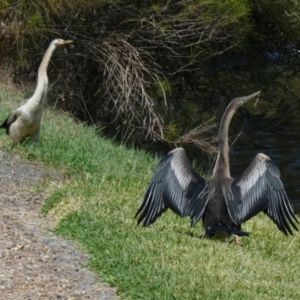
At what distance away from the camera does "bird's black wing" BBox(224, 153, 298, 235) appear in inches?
313

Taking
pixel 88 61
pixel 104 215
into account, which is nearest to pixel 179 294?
pixel 104 215

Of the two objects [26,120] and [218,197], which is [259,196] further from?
[26,120]

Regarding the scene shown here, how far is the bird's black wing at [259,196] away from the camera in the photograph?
795 cm

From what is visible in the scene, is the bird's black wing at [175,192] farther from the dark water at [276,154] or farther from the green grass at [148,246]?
the dark water at [276,154]

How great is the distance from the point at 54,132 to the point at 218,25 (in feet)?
12.2

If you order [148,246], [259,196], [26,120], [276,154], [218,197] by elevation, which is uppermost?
[259,196]

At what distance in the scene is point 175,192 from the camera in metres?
8.13

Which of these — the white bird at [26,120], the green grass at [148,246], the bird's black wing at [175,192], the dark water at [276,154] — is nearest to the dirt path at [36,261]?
the green grass at [148,246]

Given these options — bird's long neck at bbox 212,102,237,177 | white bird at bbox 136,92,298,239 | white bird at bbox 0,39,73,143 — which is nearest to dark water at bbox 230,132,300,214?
white bird at bbox 0,39,73,143

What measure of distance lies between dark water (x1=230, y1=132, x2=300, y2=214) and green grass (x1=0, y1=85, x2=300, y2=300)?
25.0ft

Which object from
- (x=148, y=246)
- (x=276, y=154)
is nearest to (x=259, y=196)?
(x=148, y=246)

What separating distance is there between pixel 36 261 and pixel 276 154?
14118mm

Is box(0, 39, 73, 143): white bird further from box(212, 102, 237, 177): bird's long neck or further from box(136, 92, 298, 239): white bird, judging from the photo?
box(136, 92, 298, 239): white bird

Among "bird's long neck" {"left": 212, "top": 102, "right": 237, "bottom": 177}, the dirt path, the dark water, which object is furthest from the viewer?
the dark water
